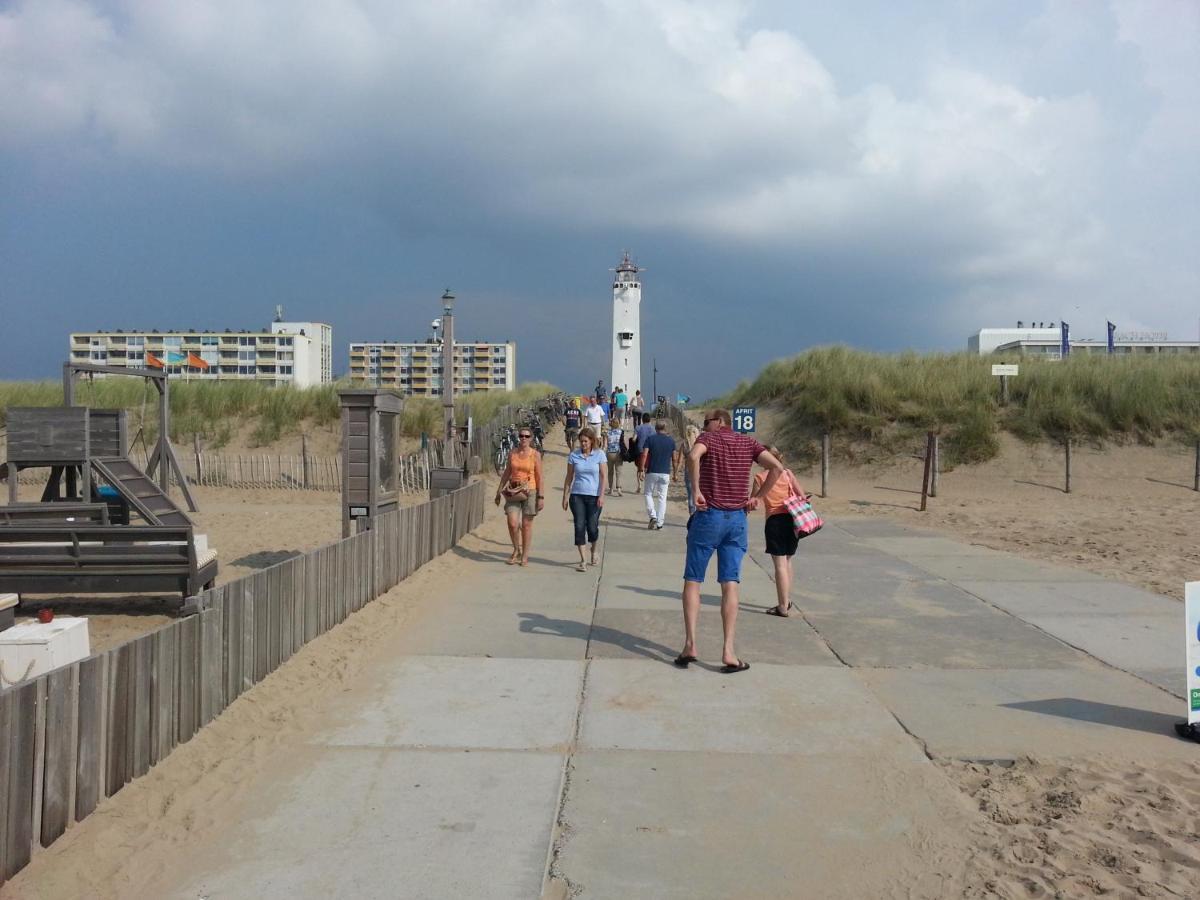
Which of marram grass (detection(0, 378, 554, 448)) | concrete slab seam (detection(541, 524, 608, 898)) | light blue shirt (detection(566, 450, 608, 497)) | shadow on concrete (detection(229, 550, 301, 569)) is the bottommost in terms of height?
concrete slab seam (detection(541, 524, 608, 898))

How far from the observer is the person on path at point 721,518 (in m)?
6.36

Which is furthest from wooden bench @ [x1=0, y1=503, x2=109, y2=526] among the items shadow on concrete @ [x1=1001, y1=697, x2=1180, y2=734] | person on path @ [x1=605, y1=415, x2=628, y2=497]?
person on path @ [x1=605, y1=415, x2=628, y2=497]

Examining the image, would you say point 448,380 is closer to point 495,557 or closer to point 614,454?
point 614,454

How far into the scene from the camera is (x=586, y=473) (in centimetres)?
1055

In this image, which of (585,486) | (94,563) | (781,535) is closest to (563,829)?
(781,535)

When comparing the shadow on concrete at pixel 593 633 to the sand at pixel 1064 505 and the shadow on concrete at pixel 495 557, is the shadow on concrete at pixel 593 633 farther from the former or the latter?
the sand at pixel 1064 505

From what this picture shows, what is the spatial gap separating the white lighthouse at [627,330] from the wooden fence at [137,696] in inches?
2152

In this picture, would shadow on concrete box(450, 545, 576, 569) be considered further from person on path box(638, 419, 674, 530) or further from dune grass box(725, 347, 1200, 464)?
dune grass box(725, 347, 1200, 464)

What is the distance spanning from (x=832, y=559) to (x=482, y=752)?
296 inches

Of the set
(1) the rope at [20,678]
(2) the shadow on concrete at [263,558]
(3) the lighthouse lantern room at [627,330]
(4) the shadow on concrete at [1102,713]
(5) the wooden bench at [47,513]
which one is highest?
(3) the lighthouse lantern room at [627,330]

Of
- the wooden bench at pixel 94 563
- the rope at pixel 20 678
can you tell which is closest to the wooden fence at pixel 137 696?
the rope at pixel 20 678

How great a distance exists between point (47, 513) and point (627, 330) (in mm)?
54235

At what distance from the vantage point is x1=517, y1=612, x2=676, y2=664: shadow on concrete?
709 cm

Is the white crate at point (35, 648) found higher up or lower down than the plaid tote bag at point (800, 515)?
lower down
